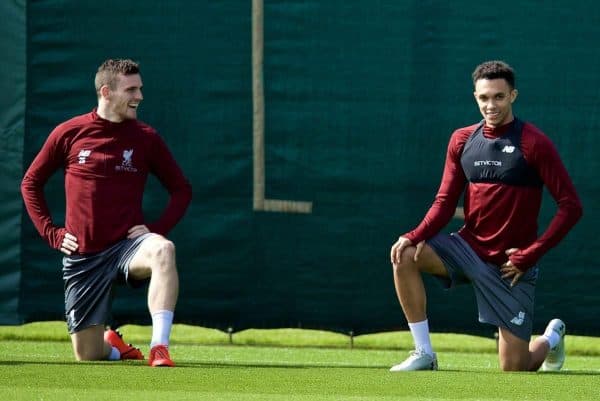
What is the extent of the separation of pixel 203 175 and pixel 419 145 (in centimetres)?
124

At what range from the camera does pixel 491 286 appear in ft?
19.5

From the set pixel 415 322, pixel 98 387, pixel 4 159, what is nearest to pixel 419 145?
pixel 415 322

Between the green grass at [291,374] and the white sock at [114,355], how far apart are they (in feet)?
0.61

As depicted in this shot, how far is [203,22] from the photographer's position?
7668 millimetres

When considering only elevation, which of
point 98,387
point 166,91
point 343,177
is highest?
point 166,91

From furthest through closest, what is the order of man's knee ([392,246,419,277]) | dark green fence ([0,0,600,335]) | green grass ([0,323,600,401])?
dark green fence ([0,0,600,335]) → man's knee ([392,246,419,277]) → green grass ([0,323,600,401])

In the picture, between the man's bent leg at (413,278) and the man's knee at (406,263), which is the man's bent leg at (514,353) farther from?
the man's knee at (406,263)

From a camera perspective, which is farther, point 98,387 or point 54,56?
point 54,56

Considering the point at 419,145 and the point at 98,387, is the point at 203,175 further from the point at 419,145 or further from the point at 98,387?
the point at 98,387

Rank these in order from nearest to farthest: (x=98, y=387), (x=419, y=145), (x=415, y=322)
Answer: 1. (x=98, y=387)
2. (x=415, y=322)
3. (x=419, y=145)

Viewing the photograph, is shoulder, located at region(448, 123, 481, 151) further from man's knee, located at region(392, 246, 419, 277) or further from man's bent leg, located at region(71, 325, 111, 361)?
man's bent leg, located at region(71, 325, 111, 361)

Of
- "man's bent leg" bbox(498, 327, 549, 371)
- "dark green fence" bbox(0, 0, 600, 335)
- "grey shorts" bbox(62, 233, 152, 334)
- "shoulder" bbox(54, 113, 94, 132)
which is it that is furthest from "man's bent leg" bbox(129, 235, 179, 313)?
"dark green fence" bbox(0, 0, 600, 335)

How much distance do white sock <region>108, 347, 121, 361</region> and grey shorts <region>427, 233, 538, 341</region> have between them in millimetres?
1591

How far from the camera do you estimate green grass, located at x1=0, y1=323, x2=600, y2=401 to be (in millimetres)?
4770
